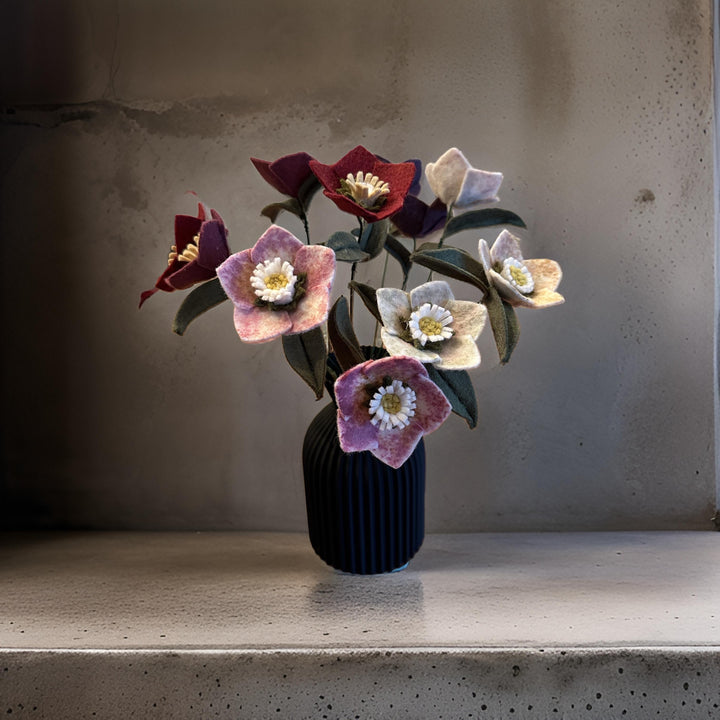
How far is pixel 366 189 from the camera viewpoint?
3.26 feet

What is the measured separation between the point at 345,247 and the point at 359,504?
0.37 m

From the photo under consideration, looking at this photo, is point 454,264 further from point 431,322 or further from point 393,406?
point 393,406

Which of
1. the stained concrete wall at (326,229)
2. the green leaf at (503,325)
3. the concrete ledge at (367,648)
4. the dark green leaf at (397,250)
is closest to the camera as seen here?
the concrete ledge at (367,648)

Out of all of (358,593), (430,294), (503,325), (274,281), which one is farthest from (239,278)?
(358,593)

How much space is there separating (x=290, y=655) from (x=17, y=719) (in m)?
0.36

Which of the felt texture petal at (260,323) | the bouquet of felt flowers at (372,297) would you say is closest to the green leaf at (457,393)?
the bouquet of felt flowers at (372,297)

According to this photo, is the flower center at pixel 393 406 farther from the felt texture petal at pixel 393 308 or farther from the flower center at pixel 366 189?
the flower center at pixel 366 189

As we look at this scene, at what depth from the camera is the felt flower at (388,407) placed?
0.93 meters

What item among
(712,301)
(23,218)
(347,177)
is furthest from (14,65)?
(712,301)

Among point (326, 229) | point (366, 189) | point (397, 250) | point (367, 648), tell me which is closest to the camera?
point (367, 648)

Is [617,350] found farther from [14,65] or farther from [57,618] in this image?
[14,65]

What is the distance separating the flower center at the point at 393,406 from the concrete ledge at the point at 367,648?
0.87ft

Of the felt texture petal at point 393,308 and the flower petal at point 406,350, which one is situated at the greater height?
the felt texture petal at point 393,308

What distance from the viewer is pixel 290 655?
2.92ft
